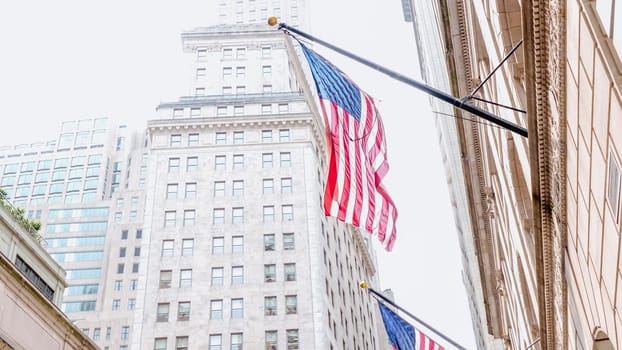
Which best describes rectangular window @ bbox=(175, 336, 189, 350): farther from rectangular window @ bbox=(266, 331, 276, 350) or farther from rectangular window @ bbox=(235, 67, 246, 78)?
rectangular window @ bbox=(235, 67, 246, 78)

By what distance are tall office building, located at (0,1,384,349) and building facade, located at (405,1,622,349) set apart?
50.0 metres

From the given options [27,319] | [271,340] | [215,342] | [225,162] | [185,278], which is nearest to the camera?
[27,319]

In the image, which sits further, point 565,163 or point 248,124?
point 248,124

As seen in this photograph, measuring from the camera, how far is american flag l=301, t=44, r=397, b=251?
13172 mm

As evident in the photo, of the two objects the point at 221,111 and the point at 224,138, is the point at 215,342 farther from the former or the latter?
the point at 221,111

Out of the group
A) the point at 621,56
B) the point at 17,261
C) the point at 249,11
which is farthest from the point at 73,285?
the point at 621,56

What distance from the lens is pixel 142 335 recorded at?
→ 6750 centimetres

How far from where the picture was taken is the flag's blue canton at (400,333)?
17500 millimetres

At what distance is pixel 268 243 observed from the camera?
7419 centimetres

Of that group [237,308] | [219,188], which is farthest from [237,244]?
[219,188]

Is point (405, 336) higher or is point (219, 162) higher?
point (219, 162)

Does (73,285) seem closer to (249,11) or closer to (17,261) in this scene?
(249,11)

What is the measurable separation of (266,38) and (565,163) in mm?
88707

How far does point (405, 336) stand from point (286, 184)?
203 ft
